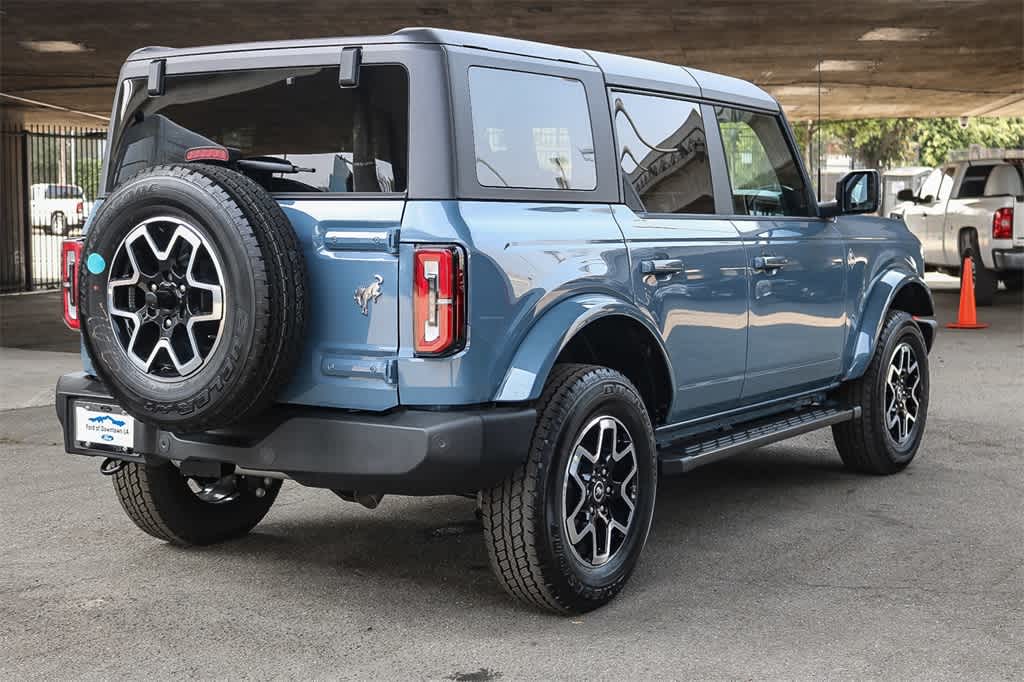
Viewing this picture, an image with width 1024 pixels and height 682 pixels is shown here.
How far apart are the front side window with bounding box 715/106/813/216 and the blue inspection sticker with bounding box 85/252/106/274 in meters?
2.77

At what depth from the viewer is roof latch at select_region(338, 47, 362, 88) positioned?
14.3ft

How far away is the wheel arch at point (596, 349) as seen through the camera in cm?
435

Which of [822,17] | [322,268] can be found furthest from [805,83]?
[322,268]

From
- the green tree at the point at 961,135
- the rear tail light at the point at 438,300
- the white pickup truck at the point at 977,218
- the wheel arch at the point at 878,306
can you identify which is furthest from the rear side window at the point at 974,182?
the green tree at the point at 961,135

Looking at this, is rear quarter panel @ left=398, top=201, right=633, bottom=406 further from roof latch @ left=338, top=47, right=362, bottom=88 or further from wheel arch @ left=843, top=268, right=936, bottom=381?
wheel arch @ left=843, top=268, right=936, bottom=381

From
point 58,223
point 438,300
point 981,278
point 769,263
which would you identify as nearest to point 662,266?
point 769,263

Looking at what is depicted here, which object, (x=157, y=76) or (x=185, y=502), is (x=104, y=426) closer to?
(x=185, y=502)

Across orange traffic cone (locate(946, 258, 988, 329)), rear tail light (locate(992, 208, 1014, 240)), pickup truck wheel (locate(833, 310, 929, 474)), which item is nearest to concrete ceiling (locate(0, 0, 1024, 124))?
rear tail light (locate(992, 208, 1014, 240))

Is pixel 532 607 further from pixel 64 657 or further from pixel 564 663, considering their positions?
pixel 64 657

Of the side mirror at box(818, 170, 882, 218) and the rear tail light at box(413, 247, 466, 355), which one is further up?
the side mirror at box(818, 170, 882, 218)

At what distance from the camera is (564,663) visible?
13.5ft

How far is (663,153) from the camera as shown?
5.43 m

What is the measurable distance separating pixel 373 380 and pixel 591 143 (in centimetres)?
134

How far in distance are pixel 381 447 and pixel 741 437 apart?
2.16m
